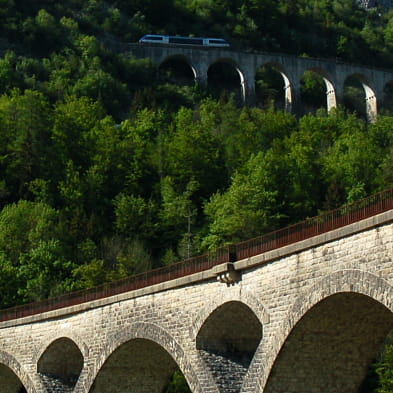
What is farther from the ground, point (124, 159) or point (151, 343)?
point (124, 159)

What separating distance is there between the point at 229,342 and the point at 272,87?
71012mm

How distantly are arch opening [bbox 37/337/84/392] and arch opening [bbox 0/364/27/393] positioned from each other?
4993 mm

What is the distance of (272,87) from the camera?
101m

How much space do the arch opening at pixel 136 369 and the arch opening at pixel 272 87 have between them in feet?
182

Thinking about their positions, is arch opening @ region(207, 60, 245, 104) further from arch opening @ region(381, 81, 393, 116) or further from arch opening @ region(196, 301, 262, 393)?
arch opening @ region(196, 301, 262, 393)

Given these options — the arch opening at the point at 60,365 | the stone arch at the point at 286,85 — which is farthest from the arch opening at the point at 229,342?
the stone arch at the point at 286,85

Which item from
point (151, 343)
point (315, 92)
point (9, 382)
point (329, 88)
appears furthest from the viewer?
point (315, 92)

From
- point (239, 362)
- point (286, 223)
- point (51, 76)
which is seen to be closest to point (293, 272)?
point (239, 362)

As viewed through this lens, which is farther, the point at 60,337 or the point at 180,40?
the point at 180,40

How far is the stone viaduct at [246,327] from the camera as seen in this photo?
25.7 m

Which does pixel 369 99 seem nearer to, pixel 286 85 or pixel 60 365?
pixel 286 85

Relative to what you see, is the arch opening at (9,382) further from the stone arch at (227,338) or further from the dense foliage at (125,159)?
the stone arch at (227,338)

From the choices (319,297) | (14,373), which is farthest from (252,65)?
(319,297)

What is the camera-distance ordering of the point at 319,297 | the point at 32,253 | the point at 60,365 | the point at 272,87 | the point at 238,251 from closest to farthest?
the point at 319,297, the point at 238,251, the point at 60,365, the point at 32,253, the point at 272,87
